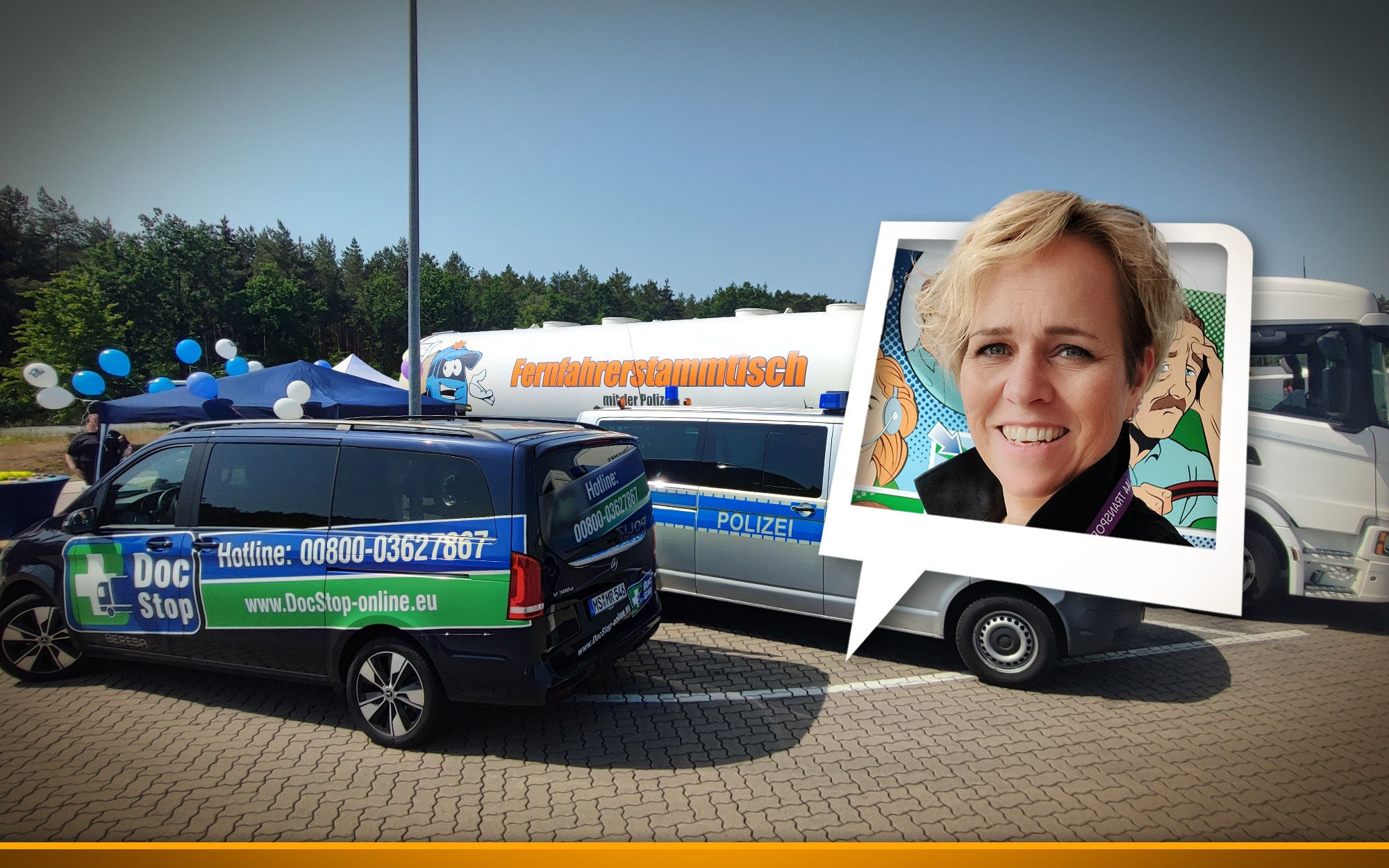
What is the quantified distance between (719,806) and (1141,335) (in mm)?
2917

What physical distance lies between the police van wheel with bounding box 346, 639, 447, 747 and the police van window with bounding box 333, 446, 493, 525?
72 cm

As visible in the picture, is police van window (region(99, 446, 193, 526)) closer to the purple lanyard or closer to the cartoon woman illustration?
the cartoon woman illustration

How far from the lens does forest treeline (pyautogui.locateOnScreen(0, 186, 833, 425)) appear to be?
18.5 metres

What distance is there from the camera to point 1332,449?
5816mm

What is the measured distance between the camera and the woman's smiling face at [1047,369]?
3109mm

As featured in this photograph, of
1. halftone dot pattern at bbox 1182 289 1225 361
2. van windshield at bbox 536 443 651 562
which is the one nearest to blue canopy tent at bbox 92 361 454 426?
van windshield at bbox 536 443 651 562

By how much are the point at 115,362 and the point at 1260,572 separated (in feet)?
52.7

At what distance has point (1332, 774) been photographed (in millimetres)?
3824

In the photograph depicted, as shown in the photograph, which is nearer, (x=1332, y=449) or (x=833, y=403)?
(x=1332, y=449)

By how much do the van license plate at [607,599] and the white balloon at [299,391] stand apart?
8.60 meters

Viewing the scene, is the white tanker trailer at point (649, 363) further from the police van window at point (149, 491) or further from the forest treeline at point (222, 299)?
the police van window at point (149, 491)

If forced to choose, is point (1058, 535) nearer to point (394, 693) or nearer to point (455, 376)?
point (394, 693)

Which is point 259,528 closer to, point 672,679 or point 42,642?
point 42,642

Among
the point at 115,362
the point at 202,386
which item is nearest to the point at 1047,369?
A: the point at 202,386
